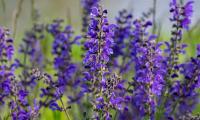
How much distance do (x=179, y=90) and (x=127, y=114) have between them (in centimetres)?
102

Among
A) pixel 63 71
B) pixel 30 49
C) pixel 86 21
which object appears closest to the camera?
pixel 63 71

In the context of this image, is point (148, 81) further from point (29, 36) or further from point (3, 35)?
point (29, 36)

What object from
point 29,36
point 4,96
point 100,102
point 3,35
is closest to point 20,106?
point 4,96

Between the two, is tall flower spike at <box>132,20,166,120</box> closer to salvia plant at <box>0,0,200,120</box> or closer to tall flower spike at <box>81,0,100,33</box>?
salvia plant at <box>0,0,200,120</box>

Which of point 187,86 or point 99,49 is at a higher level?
point 99,49

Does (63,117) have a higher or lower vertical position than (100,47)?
lower

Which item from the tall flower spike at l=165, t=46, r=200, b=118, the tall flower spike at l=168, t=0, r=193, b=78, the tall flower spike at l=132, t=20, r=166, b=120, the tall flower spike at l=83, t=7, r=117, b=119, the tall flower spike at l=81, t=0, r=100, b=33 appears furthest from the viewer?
the tall flower spike at l=81, t=0, r=100, b=33

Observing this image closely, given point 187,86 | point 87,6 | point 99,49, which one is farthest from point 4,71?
point 87,6

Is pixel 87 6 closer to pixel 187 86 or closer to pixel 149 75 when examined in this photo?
pixel 187 86

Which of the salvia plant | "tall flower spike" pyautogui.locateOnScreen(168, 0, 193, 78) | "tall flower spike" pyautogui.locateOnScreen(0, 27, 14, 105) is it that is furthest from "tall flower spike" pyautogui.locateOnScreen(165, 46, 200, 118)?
"tall flower spike" pyautogui.locateOnScreen(0, 27, 14, 105)

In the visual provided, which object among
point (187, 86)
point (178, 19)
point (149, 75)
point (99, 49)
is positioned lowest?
point (187, 86)

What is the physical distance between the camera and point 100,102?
3.59 m

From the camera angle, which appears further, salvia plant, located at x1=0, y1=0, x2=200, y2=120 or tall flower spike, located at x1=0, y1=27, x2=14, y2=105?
tall flower spike, located at x1=0, y1=27, x2=14, y2=105

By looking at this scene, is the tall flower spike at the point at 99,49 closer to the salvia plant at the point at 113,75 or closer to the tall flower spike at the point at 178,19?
the salvia plant at the point at 113,75
